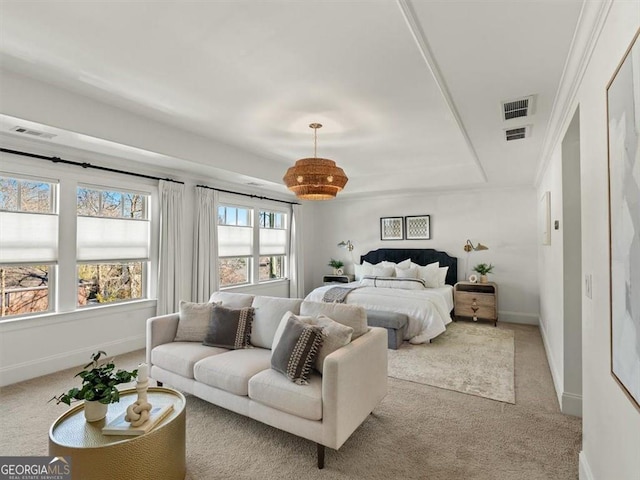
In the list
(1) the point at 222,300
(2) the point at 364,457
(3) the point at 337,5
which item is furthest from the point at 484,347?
(3) the point at 337,5

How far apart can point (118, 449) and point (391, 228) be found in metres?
6.28

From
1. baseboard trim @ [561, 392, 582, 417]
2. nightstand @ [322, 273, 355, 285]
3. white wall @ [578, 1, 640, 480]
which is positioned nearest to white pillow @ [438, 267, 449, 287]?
nightstand @ [322, 273, 355, 285]

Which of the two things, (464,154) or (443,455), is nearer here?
(443,455)

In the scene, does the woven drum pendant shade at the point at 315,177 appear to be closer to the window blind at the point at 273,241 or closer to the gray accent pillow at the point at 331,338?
the gray accent pillow at the point at 331,338

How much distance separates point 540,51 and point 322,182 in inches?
80.5

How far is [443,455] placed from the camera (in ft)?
7.24

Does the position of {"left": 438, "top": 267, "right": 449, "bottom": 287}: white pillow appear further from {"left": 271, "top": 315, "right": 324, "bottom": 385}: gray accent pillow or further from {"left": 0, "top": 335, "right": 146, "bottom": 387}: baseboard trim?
{"left": 0, "top": 335, "right": 146, "bottom": 387}: baseboard trim

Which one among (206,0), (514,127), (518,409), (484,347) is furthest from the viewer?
(484,347)

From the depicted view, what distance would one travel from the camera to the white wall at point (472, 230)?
5.94 m

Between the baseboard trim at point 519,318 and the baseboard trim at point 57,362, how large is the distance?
6.03 meters

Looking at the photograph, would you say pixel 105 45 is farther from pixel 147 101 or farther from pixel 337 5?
pixel 337 5

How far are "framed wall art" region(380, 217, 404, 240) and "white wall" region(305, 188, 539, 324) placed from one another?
10 cm

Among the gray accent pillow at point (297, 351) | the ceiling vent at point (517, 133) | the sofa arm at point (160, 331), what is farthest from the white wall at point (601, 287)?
the sofa arm at point (160, 331)

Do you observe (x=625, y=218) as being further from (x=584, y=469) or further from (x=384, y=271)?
A: (x=384, y=271)
